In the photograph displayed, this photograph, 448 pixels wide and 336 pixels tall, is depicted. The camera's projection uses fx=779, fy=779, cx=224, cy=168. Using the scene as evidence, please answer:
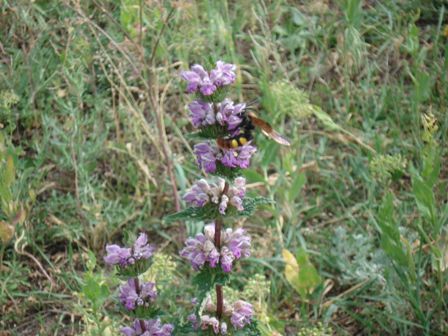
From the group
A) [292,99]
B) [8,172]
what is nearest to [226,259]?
[8,172]

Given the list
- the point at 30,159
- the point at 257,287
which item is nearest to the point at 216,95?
the point at 257,287

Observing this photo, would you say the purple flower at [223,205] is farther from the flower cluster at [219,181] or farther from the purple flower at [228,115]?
the purple flower at [228,115]

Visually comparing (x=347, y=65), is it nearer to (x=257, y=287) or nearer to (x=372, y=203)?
(x=372, y=203)

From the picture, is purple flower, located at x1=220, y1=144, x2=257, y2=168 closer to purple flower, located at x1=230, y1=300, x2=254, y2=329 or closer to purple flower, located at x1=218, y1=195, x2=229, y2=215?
purple flower, located at x1=218, y1=195, x2=229, y2=215

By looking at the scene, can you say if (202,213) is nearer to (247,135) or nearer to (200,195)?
(200,195)

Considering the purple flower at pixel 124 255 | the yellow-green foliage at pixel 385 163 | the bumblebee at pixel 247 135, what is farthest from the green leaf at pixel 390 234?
the purple flower at pixel 124 255

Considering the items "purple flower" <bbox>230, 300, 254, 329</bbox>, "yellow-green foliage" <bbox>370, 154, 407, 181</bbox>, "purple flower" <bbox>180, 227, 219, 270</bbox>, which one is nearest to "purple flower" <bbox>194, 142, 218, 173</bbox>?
"purple flower" <bbox>180, 227, 219, 270</bbox>
